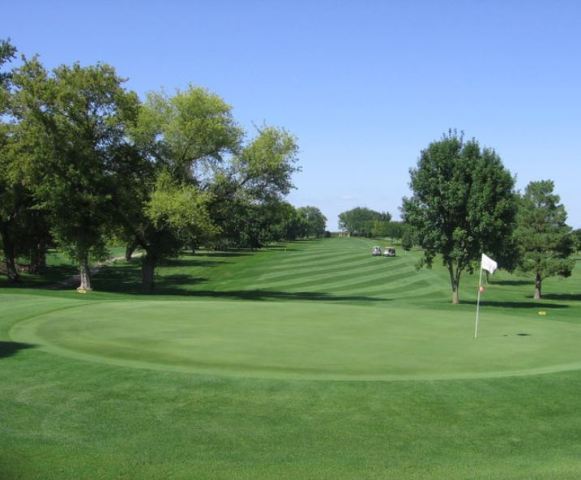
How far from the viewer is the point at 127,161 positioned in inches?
1559

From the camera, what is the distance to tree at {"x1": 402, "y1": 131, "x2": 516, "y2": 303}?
3253cm

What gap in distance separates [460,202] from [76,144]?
22.9m

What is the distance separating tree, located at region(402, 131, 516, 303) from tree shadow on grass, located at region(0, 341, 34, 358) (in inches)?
940

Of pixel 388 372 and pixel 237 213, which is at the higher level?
pixel 237 213

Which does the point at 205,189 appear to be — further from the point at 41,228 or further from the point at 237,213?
the point at 41,228

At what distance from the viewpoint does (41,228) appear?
50.8 m

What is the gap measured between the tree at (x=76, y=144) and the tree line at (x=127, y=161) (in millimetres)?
63

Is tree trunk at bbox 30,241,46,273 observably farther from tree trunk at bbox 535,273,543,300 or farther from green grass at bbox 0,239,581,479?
tree trunk at bbox 535,273,543,300

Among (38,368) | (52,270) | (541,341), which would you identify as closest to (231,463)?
(38,368)

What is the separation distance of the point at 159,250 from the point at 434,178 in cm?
1885

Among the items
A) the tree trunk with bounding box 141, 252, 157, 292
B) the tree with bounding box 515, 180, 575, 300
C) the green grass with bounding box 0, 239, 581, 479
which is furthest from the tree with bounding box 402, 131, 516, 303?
the tree with bounding box 515, 180, 575, 300

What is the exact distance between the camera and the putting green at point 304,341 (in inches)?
501

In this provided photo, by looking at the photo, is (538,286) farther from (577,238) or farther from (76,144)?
(76,144)

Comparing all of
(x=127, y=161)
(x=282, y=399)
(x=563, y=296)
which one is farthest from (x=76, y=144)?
(x=563, y=296)
